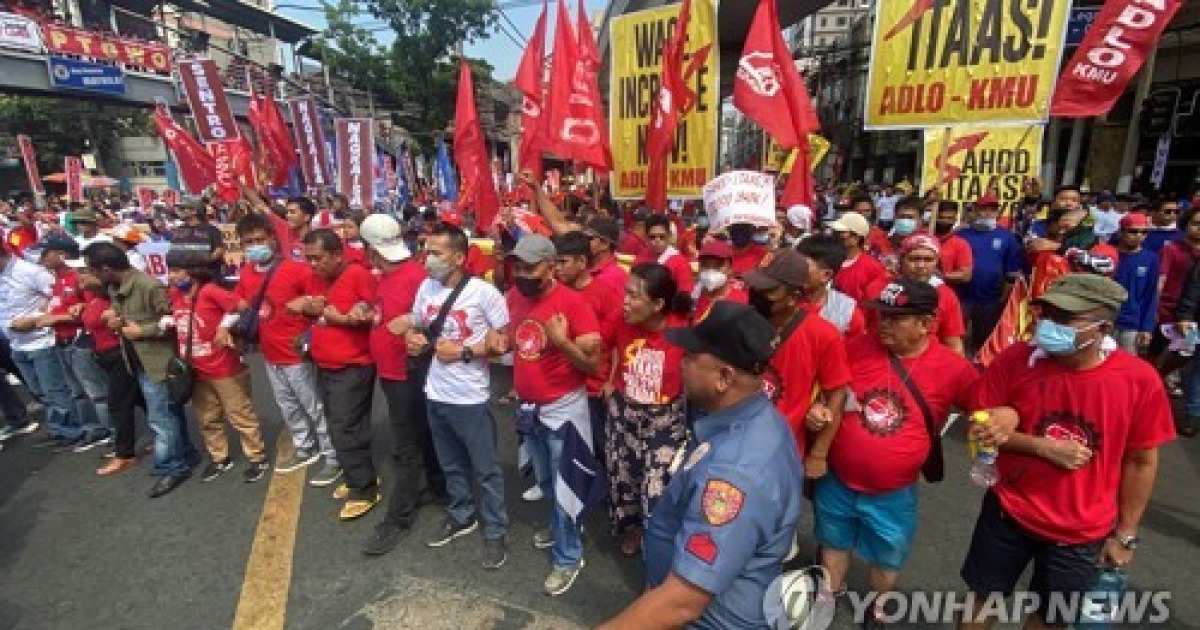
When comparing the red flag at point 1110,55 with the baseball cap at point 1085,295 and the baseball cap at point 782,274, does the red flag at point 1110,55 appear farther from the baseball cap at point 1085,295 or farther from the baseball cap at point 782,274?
the baseball cap at point 782,274

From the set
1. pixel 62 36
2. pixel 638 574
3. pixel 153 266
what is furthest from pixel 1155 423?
pixel 62 36

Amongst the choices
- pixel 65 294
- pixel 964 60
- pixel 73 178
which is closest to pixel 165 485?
pixel 65 294

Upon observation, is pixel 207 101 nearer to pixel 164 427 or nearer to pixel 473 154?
pixel 473 154

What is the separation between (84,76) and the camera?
22.0m

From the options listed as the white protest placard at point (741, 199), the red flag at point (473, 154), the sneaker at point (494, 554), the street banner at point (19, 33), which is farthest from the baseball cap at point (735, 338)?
the street banner at point (19, 33)

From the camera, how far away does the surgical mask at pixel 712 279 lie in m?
3.59

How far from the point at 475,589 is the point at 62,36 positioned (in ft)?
94.4

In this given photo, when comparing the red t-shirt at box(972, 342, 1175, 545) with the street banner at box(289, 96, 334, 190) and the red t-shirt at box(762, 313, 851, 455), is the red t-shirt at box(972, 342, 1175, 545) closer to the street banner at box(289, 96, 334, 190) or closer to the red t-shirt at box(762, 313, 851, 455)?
the red t-shirt at box(762, 313, 851, 455)

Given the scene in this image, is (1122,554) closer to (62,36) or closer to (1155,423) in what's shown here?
(1155,423)

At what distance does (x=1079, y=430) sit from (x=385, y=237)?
11.5 ft

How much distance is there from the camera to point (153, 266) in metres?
6.91

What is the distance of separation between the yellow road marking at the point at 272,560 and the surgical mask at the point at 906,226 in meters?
5.79

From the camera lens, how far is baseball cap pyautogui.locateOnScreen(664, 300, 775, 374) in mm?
1631

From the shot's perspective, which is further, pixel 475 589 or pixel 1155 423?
pixel 475 589
